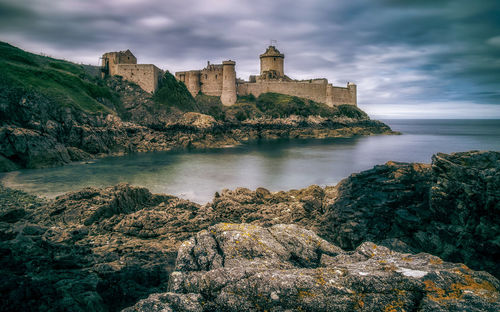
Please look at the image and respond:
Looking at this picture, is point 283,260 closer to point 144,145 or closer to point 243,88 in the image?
point 144,145

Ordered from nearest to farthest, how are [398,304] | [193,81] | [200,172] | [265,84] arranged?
1. [398,304]
2. [200,172]
3. [193,81]
4. [265,84]

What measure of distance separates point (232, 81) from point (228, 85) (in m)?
1.41

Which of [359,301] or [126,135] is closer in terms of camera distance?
[359,301]

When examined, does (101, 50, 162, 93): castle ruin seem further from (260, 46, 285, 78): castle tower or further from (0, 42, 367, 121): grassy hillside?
(260, 46, 285, 78): castle tower

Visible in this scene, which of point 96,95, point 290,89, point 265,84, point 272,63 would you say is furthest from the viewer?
point 272,63

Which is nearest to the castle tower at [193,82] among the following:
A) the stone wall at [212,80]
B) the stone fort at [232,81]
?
the stone fort at [232,81]

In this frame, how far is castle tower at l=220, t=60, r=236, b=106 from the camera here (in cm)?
6538

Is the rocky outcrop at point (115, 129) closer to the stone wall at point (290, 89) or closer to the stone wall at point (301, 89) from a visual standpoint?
the stone wall at point (301, 89)

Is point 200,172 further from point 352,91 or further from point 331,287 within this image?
point 352,91

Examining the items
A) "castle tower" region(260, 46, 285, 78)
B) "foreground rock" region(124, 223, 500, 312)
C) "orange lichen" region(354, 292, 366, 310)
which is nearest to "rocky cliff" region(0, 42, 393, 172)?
"castle tower" region(260, 46, 285, 78)

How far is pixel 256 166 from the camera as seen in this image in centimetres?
3153

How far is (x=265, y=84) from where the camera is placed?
236 feet

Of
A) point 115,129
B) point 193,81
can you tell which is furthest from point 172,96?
point 115,129

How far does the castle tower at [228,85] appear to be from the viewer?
6538cm
